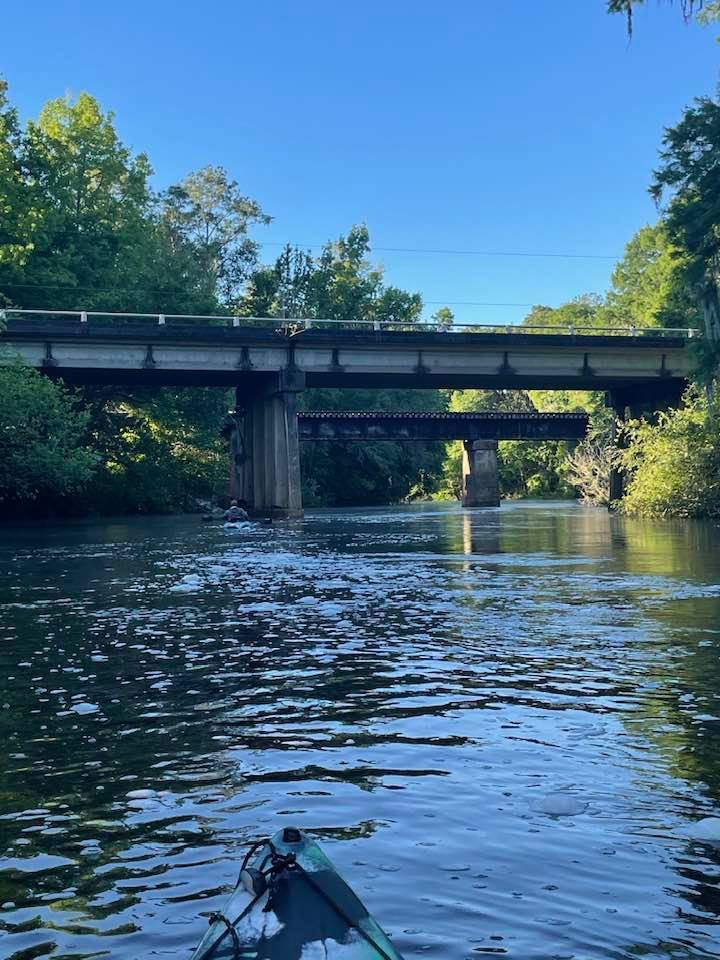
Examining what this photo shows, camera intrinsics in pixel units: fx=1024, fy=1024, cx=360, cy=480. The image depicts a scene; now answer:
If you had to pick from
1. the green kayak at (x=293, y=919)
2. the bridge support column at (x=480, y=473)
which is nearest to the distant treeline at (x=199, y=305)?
the bridge support column at (x=480, y=473)

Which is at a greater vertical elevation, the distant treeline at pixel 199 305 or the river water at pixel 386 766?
the distant treeline at pixel 199 305

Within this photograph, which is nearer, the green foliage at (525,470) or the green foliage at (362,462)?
the green foliage at (362,462)

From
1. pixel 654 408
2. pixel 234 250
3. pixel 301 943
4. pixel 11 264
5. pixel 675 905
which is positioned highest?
pixel 234 250

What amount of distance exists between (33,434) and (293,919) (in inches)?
1710

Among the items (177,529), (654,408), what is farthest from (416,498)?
(177,529)

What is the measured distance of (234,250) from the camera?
103 metres

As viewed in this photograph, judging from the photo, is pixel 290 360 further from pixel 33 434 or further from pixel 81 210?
pixel 81 210

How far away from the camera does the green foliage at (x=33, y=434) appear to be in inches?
1686

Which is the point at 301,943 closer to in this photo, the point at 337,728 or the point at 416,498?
the point at 337,728

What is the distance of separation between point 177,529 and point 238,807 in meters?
39.4

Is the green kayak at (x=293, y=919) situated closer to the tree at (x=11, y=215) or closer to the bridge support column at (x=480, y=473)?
the tree at (x=11, y=215)

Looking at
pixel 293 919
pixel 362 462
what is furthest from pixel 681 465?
pixel 362 462

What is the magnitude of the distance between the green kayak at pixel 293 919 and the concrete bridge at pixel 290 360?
156 ft

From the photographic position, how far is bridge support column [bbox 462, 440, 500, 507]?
7712 cm
